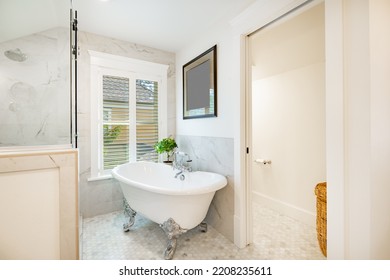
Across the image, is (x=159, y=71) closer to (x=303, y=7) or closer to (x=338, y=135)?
(x=303, y=7)

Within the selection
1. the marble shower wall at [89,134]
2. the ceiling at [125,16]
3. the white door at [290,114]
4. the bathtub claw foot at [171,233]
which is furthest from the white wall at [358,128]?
the marble shower wall at [89,134]

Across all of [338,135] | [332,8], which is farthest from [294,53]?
[338,135]

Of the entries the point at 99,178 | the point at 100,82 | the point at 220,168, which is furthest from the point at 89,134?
the point at 220,168

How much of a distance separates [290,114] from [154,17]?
6.73ft

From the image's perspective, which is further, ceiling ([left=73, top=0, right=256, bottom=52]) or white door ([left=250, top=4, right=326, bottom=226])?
white door ([left=250, top=4, right=326, bottom=226])

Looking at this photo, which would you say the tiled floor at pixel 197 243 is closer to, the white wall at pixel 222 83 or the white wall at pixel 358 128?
the white wall at pixel 358 128

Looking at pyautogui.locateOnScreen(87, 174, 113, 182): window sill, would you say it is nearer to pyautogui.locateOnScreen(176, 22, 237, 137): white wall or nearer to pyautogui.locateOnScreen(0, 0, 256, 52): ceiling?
pyautogui.locateOnScreen(176, 22, 237, 137): white wall

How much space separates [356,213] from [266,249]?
3.27 ft

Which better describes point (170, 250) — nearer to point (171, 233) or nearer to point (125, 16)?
point (171, 233)

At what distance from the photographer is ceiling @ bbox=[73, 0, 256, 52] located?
72.2 inches

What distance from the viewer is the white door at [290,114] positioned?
2.10 meters

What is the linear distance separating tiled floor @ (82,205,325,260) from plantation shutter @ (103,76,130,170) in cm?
86

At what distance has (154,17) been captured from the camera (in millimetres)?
2068

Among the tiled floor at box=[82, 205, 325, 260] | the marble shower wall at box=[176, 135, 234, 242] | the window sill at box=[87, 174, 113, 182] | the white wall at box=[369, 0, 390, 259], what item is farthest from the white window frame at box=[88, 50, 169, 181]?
the white wall at box=[369, 0, 390, 259]
